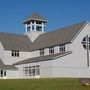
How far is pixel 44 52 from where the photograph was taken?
59.3m

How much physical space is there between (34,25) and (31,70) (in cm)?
1431

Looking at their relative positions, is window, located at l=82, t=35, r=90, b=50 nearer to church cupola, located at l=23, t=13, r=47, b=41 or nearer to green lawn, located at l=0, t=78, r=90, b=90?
church cupola, located at l=23, t=13, r=47, b=41

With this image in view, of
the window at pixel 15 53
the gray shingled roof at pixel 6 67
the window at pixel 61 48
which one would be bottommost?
the gray shingled roof at pixel 6 67

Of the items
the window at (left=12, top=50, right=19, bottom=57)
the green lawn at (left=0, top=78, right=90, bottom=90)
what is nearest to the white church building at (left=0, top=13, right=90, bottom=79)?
the window at (left=12, top=50, right=19, bottom=57)

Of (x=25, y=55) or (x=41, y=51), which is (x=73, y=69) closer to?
(x=41, y=51)

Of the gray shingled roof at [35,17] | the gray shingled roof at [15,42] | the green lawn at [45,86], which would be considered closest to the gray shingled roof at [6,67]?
the gray shingled roof at [15,42]

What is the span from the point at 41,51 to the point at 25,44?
20.3 feet

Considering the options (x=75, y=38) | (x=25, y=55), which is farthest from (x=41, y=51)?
(x=75, y=38)

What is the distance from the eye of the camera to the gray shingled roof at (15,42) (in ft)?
205

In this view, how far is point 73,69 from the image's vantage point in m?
51.8

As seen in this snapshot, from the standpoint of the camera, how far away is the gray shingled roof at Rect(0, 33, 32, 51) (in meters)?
62.5

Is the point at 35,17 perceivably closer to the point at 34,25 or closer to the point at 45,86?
the point at 34,25

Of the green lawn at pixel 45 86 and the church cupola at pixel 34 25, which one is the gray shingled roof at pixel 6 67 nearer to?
the church cupola at pixel 34 25

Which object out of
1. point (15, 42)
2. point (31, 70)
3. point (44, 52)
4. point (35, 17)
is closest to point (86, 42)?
point (44, 52)
